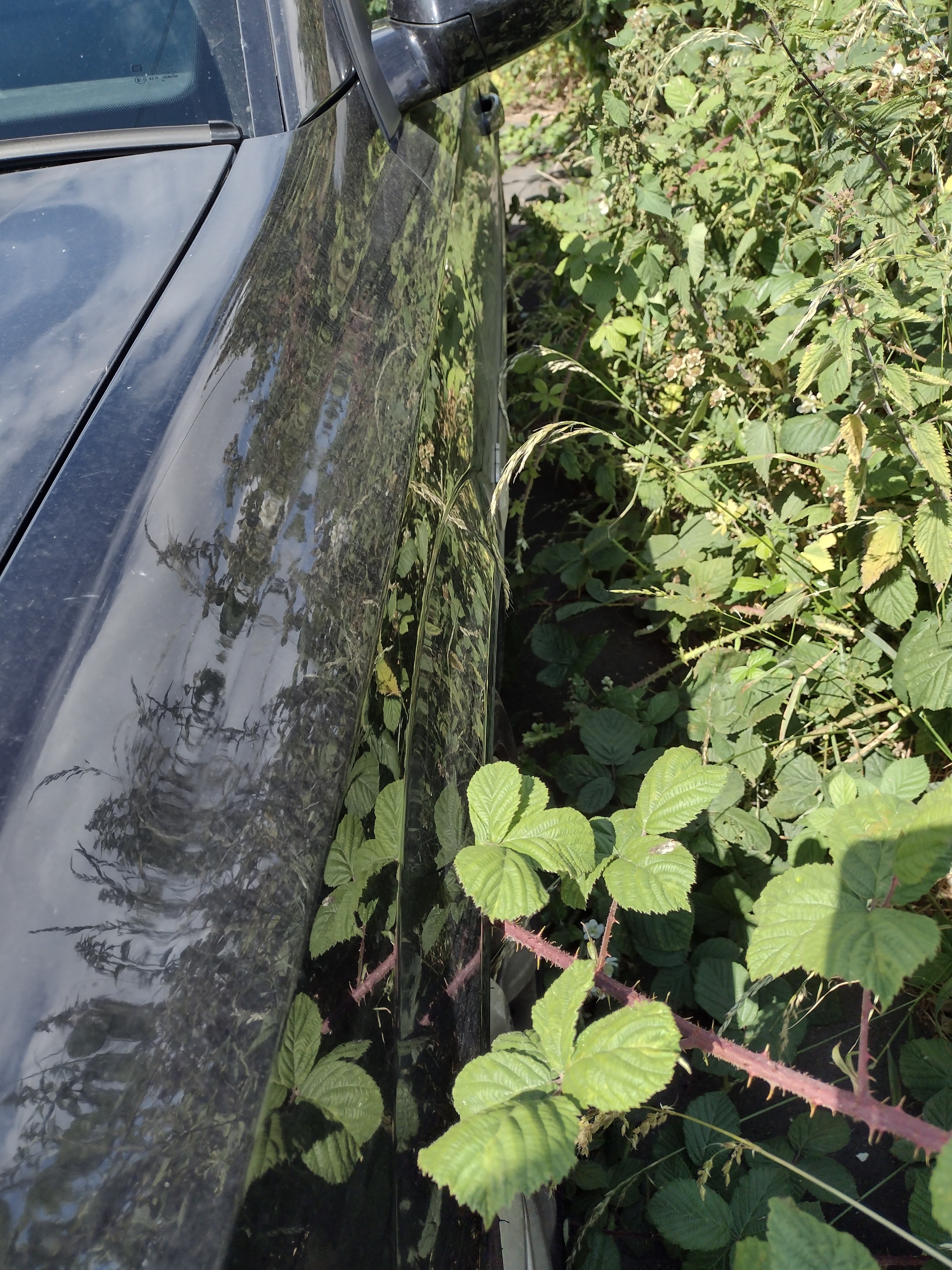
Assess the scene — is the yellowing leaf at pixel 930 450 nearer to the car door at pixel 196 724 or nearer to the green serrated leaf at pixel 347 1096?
the car door at pixel 196 724

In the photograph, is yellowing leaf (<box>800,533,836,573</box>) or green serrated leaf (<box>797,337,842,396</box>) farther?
yellowing leaf (<box>800,533,836,573</box>)

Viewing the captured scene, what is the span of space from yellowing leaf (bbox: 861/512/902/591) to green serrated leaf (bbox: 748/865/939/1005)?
3.08 feet

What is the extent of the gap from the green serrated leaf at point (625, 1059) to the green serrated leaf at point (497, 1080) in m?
0.03

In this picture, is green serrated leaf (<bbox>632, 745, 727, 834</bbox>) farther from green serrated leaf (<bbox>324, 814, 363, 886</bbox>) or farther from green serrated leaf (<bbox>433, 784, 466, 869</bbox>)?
green serrated leaf (<bbox>324, 814, 363, 886</bbox>)

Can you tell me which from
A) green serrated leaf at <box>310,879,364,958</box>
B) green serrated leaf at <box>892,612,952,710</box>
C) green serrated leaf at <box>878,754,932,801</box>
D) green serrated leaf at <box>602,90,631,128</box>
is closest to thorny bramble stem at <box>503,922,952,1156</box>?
green serrated leaf at <box>310,879,364,958</box>

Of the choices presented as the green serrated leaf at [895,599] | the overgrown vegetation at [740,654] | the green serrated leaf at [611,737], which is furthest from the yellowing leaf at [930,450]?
the green serrated leaf at [611,737]

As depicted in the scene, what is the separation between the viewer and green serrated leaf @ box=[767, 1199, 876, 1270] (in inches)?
29.9

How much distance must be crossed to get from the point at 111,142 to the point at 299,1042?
1224mm

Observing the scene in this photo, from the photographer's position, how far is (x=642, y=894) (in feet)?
3.70

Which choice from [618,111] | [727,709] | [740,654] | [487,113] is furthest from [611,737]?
[487,113]

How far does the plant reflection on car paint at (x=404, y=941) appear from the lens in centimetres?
71

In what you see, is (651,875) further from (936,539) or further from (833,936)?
(936,539)

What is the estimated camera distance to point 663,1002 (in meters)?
1.08

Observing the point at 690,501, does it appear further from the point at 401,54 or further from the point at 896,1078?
the point at 896,1078
